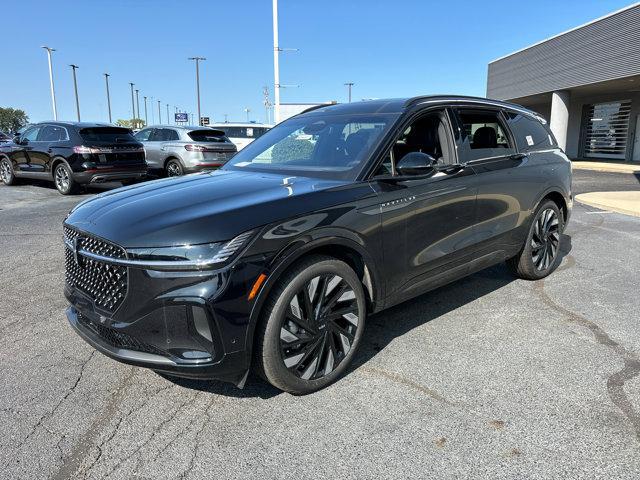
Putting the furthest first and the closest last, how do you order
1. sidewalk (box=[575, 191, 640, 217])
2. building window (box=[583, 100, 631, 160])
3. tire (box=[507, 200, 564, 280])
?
building window (box=[583, 100, 631, 160])
sidewalk (box=[575, 191, 640, 217])
tire (box=[507, 200, 564, 280])

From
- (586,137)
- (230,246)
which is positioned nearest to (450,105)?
(230,246)

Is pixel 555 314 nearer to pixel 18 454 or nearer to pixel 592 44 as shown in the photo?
pixel 18 454

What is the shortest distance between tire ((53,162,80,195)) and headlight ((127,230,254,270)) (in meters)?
10.9

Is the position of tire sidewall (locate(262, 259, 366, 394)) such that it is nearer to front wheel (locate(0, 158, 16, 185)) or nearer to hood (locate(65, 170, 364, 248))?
hood (locate(65, 170, 364, 248))

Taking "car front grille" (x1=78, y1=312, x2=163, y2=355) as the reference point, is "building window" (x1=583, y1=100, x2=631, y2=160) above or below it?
above

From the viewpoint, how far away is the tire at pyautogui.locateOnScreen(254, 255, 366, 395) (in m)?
2.76

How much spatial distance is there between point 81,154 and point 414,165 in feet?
35.3

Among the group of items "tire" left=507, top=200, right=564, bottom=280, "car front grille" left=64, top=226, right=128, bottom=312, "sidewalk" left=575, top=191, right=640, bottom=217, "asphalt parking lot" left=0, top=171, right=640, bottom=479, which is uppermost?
"car front grille" left=64, top=226, right=128, bottom=312

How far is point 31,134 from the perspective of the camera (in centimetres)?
1340

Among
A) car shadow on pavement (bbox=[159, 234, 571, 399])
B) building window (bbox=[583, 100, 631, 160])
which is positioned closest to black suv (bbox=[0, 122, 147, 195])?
car shadow on pavement (bbox=[159, 234, 571, 399])

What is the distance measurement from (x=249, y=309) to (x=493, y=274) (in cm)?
370

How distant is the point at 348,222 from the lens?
3.08 meters

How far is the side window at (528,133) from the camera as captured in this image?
4906mm

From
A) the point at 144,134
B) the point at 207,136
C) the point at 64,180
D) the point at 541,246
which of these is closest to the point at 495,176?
the point at 541,246
